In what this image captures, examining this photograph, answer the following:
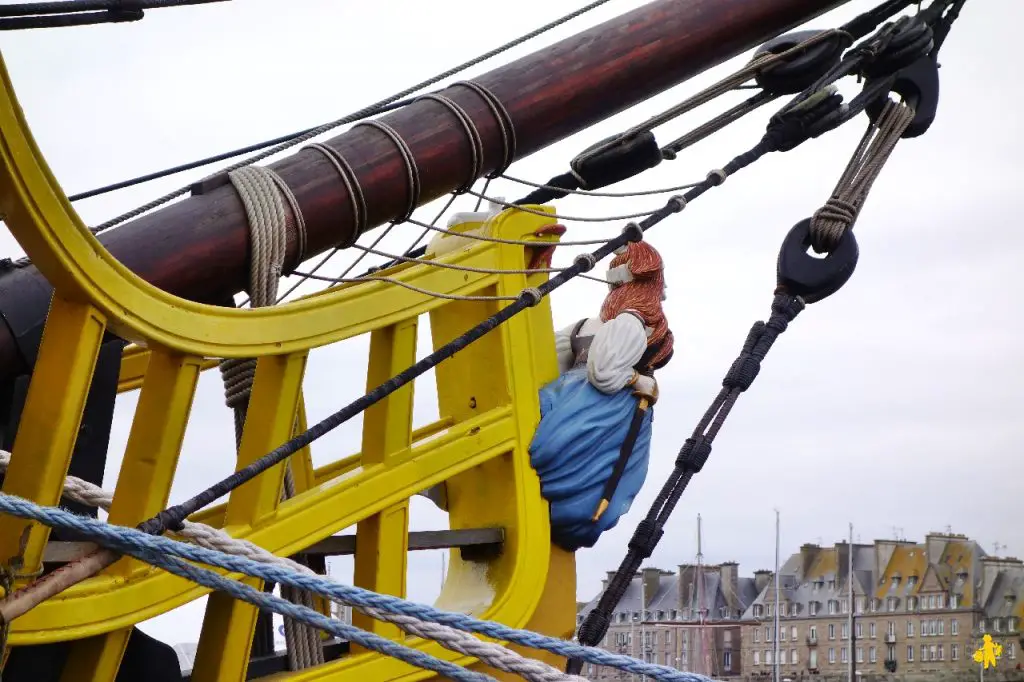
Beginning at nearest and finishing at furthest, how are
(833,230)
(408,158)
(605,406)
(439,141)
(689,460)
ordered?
A: (408,158)
(439,141)
(605,406)
(689,460)
(833,230)

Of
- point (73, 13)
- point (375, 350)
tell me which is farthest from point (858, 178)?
point (73, 13)

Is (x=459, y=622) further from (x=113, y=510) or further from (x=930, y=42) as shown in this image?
(x=930, y=42)

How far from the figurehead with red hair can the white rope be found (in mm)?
1352

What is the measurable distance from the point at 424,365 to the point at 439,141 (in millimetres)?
733

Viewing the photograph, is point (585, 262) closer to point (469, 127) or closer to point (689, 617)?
point (469, 127)

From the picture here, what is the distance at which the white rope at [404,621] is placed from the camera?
288cm

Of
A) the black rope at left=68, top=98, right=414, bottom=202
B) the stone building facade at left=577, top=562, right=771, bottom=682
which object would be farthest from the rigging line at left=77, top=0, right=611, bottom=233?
the stone building facade at left=577, top=562, right=771, bottom=682

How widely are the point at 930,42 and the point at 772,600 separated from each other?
2206 inches

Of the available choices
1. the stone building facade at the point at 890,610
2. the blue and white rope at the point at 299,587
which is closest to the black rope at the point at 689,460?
the blue and white rope at the point at 299,587

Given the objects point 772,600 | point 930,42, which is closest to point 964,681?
point 772,600

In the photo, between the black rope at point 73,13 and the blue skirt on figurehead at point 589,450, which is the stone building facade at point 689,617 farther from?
the black rope at point 73,13

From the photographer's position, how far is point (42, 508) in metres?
2.59

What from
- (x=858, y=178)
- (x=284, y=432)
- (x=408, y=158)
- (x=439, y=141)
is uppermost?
(x=858, y=178)

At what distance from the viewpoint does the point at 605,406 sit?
4.60 meters
